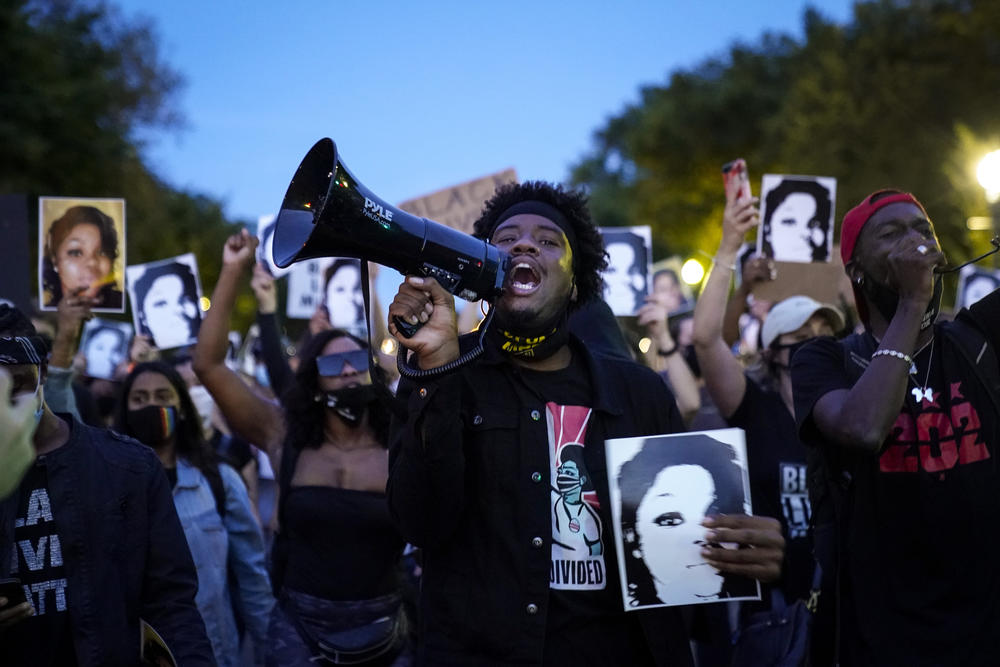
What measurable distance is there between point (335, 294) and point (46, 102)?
19.3m

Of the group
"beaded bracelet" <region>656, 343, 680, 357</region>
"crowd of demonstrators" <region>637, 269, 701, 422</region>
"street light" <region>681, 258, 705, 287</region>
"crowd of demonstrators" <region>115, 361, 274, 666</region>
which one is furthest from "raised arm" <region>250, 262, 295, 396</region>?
"street light" <region>681, 258, 705, 287</region>

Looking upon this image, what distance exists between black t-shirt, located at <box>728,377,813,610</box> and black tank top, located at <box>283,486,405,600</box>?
1489mm

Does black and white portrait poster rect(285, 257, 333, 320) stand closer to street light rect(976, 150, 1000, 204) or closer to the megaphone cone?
street light rect(976, 150, 1000, 204)

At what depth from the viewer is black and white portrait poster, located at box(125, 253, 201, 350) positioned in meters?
8.10

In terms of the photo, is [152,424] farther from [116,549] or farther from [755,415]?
[755,415]

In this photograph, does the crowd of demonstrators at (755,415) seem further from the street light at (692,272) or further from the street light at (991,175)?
the street light at (692,272)

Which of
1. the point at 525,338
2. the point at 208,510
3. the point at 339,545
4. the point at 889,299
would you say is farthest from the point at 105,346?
the point at 889,299

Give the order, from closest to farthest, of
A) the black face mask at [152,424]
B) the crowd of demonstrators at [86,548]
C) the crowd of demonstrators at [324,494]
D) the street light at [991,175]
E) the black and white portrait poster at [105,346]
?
the crowd of demonstrators at [86,548]
the crowd of demonstrators at [324,494]
the black face mask at [152,424]
the street light at [991,175]
the black and white portrait poster at [105,346]

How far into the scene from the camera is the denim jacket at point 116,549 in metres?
3.17

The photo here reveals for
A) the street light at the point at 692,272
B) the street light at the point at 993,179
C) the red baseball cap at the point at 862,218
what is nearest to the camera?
the red baseball cap at the point at 862,218

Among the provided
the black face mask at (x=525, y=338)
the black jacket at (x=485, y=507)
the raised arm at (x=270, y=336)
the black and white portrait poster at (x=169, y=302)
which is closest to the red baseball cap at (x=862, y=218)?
the black jacket at (x=485, y=507)

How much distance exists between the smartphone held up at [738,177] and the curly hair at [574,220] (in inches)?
41.2

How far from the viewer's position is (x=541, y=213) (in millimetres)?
3516

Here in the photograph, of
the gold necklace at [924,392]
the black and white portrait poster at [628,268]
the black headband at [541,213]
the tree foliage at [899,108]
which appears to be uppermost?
the tree foliage at [899,108]
